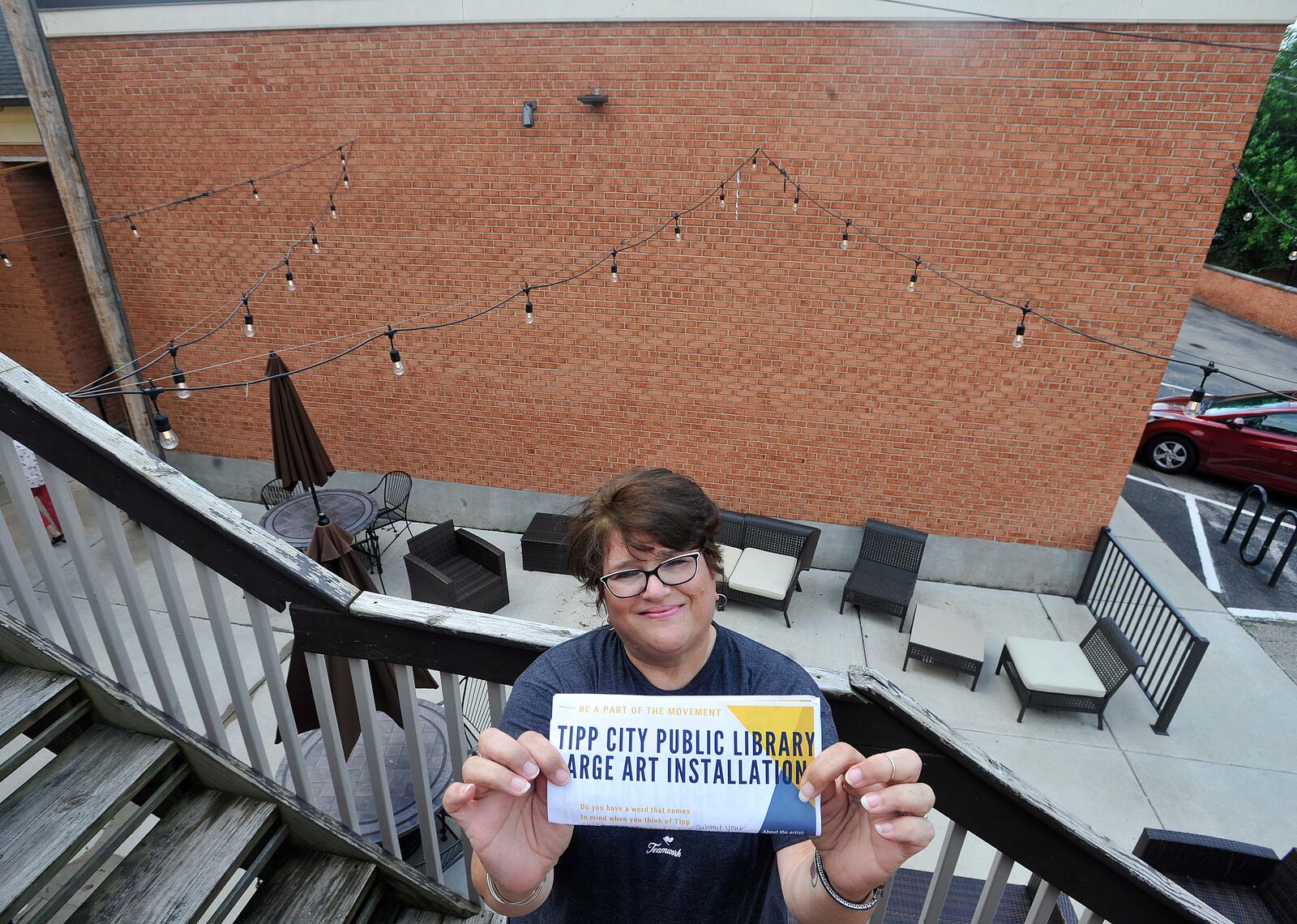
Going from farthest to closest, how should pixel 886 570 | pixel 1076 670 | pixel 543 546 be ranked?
pixel 543 546, pixel 886 570, pixel 1076 670

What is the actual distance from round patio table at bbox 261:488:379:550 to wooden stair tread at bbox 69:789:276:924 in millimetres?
5227

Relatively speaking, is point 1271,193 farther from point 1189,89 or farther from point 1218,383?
point 1189,89

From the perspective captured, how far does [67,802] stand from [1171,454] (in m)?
13.4

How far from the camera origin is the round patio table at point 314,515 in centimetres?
739

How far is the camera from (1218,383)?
14.3 meters

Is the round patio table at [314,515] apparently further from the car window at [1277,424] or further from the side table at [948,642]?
the car window at [1277,424]

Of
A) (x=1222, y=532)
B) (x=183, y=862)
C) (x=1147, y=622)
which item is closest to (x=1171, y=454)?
(x=1222, y=532)

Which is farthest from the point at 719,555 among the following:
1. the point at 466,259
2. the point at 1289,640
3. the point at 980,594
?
the point at 1289,640

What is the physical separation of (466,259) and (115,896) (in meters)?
6.88

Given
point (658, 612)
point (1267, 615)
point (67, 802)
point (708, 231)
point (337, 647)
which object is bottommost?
point (1267, 615)

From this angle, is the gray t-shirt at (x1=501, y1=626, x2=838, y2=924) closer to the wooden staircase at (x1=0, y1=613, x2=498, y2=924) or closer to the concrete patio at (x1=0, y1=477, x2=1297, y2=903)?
the wooden staircase at (x1=0, y1=613, x2=498, y2=924)

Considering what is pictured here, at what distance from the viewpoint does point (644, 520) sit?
1.46m

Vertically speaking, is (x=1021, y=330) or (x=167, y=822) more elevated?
(x=1021, y=330)

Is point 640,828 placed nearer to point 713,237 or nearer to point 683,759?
point 683,759
